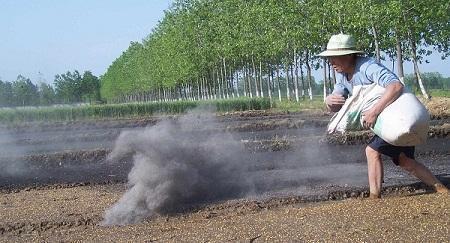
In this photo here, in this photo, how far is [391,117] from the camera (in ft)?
18.6

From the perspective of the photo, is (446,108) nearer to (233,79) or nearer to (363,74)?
(363,74)

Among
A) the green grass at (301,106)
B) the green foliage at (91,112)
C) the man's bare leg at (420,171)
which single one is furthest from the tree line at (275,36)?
the man's bare leg at (420,171)

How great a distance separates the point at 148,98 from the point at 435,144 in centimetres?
10187

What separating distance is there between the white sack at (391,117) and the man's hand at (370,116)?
4 centimetres

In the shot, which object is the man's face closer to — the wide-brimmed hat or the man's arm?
the wide-brimmed hat

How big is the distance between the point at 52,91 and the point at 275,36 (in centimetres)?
8161

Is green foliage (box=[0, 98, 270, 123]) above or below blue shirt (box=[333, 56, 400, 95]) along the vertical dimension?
below

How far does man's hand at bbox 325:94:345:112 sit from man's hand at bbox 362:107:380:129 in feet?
1.26

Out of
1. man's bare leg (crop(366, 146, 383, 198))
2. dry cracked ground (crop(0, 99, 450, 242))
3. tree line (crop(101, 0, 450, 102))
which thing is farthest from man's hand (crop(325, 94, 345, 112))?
tree line (crop(101, 0, 450, 102))

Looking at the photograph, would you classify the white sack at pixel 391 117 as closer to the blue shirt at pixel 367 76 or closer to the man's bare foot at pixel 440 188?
the blue shirt at pixel 367 76

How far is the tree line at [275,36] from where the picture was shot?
34781mm

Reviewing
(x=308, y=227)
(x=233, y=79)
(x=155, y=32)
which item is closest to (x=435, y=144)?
(x=308, y=227)

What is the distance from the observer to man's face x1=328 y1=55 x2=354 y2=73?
6117 mm

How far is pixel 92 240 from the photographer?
19.5 ft
